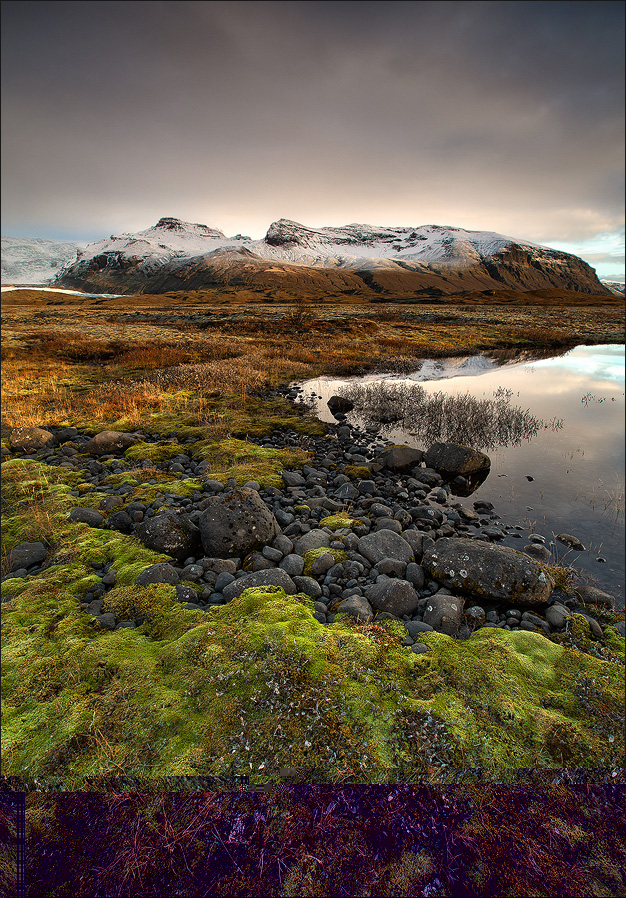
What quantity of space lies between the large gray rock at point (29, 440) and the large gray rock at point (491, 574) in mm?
11146

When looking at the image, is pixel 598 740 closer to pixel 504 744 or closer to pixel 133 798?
pixel 504 744

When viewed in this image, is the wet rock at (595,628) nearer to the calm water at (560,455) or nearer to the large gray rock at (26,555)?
the calm water at (560,455)

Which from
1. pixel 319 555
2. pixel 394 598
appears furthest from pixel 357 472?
pixel 394 598

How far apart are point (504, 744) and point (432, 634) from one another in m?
1.38

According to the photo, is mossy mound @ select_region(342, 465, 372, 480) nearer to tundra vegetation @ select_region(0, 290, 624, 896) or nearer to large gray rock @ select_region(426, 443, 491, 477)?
large gray rock @ select_region(426, 443, 491, 477)

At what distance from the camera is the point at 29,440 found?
1104 cm

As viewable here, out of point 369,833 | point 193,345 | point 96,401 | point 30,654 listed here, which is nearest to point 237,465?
point 30,654

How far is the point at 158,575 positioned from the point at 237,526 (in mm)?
1450

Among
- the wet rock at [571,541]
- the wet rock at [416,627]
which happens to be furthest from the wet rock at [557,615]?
the wet rock at [571,541]

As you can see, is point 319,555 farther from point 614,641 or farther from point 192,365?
point 192,365

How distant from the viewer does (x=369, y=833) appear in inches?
102

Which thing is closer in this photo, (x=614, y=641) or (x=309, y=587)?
(x=614, y=641)

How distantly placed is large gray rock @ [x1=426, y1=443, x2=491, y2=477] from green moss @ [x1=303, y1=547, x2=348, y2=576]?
212 inches

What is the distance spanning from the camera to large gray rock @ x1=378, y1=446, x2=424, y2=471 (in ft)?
35.2
